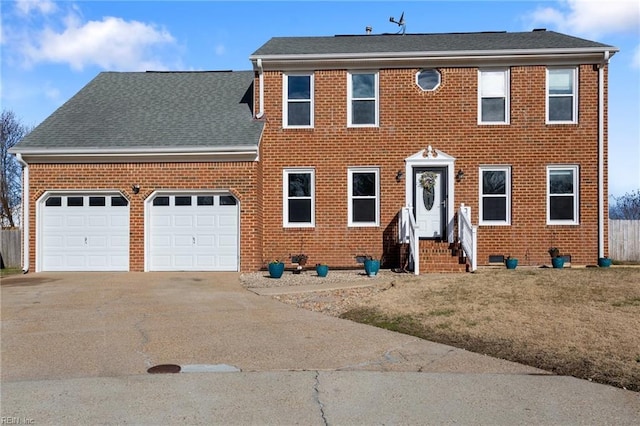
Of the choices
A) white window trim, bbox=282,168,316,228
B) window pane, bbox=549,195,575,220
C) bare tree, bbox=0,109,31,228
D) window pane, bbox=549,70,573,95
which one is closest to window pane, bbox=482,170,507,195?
window pane, bbox=549,195,575,220

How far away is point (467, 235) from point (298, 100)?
6.49 meters

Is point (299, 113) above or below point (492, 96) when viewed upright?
below

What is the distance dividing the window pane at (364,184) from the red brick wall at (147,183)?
303 centimetres

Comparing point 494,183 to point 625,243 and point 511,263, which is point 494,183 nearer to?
point 511,263

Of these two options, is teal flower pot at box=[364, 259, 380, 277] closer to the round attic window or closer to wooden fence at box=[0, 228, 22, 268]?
the round attic window

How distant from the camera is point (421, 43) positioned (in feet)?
56.5

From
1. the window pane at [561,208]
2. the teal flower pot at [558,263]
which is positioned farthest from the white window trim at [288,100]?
the teal flower pot at [558,263]

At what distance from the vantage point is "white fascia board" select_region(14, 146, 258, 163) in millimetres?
15039

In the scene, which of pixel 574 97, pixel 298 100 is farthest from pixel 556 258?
pixel 298 100

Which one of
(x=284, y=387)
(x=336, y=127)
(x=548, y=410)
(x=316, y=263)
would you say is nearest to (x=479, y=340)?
(x=548, y=410)

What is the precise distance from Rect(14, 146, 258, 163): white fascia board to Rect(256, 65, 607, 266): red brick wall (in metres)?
1.36

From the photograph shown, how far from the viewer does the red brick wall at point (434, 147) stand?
15844 millimetres

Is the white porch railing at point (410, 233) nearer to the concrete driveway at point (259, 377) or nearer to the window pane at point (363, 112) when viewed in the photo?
the window pane at point (363, 112)

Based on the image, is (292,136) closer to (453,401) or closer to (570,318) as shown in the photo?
(570,318)
